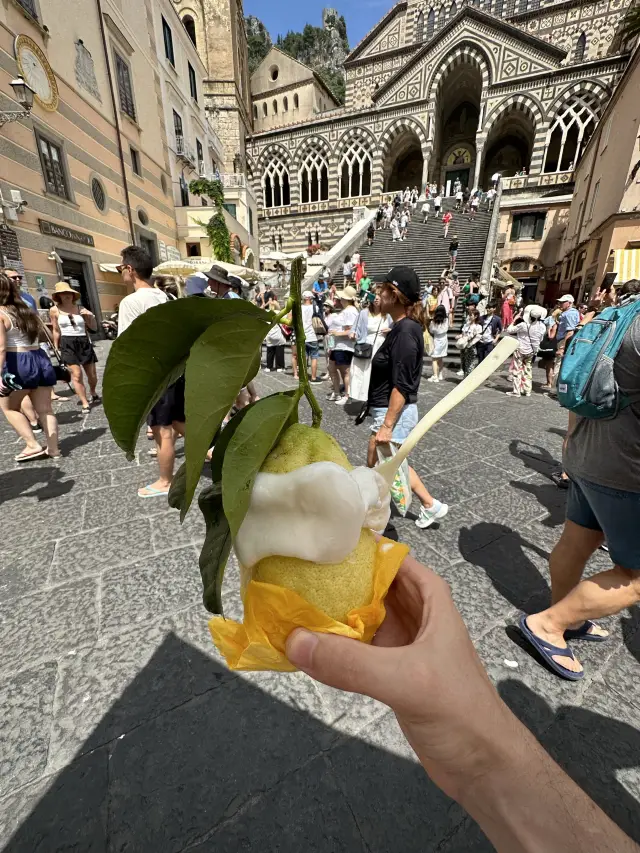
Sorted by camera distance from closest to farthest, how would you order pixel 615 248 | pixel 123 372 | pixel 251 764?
pixel 123 372
pixel 251 764
pixel 615 248

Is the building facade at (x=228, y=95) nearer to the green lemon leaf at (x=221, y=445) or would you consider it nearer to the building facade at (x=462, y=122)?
the building facade at (x=462, y=122)

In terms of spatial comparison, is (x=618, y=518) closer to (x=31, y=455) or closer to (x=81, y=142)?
(x=31, y=455)

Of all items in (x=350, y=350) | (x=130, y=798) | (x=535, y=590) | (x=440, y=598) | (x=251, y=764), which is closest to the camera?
(x=440, y=598)

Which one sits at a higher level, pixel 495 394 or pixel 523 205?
pixel 523 205

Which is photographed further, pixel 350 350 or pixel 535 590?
pixel 350 350

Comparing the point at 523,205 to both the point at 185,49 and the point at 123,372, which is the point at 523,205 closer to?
the point at 185,49

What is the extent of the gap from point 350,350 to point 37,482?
4448 millimetres

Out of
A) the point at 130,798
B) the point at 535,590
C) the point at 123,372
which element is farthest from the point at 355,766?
the point at 123,372

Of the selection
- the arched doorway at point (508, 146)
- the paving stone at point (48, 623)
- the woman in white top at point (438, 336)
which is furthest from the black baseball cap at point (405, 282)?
the arched doorway at point (508, 146)

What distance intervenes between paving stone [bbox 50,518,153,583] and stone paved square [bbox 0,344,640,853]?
0.05ft

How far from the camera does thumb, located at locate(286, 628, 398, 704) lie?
751 mm

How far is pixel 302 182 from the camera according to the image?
3328 cm

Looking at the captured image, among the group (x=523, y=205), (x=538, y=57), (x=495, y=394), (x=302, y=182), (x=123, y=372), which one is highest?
(x=538, y=57)

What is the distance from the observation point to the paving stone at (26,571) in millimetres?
2463
